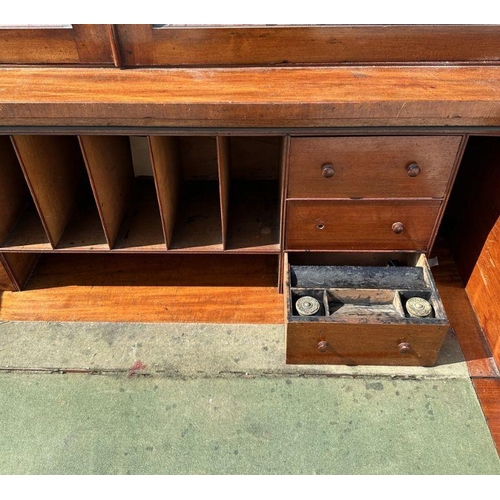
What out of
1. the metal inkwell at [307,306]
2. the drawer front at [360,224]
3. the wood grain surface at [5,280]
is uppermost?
the drawer front at [360,224]

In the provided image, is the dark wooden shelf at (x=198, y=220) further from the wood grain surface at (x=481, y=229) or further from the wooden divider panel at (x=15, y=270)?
the wood grain surface at (x=481, y=229)

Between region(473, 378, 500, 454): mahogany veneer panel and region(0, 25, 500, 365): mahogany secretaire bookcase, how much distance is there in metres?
0.11

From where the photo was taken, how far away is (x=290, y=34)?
1223 millimetres

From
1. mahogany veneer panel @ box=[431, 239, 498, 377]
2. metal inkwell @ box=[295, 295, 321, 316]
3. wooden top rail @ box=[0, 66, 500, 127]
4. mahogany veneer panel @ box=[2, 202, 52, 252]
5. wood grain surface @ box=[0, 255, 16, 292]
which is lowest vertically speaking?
mahogany veneer panel @ box=[431, 239, 498, 377]

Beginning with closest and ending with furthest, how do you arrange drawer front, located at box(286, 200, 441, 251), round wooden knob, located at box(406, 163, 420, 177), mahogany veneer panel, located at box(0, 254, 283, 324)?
round wooden knob, located at box(406, 163, 420, 177) < drawer front, located at box(286, 200, 441, 251) < mahogany veneer panel, located at box(0, 254, 283, 324)

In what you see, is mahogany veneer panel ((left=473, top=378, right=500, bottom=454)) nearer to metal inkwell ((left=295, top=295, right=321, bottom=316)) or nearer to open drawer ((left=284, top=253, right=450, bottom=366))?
open drawer ((left=284, top=253, right=450, bottom=366))

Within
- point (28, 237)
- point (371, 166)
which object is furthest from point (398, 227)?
point (28, 237)

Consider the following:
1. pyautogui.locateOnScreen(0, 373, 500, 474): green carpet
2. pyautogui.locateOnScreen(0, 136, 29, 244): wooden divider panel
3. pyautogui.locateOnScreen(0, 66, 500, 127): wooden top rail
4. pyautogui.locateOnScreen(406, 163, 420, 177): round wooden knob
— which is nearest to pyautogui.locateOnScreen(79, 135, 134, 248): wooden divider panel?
pyautogui.locateOnScreen(0, 66, 500, 127): wooden top rail

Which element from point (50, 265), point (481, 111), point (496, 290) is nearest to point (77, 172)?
point (50, 265)

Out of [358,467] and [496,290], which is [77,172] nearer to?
[358,467]

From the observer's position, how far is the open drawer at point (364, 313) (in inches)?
50.4

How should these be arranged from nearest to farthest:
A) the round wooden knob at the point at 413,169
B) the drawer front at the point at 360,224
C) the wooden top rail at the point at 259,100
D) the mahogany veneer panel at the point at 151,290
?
the wooden top rail at the point at 259,100 < the round wooden knob at the point at 413,169 < the drawer front at the point at 360,224 < the mahogany veneer panel at the point at 151,290

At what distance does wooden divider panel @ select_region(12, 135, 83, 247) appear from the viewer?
1.33 m

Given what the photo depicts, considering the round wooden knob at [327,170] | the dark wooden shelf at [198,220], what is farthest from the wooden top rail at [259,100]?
the dark wooden shelf at [198,220]
